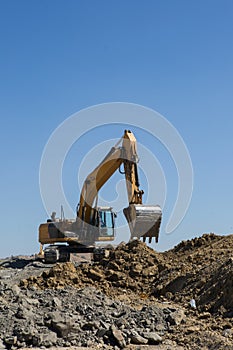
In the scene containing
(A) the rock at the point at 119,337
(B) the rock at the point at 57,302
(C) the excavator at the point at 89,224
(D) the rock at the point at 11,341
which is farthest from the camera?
(C) the excavator at the point at 89,224

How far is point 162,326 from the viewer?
10.9m

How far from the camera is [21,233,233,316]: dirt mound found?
12.6 m

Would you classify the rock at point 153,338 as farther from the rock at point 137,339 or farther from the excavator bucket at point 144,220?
the excavator bucket at point 144,220

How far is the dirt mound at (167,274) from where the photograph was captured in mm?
12633

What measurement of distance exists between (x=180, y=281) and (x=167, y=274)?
1.04 m

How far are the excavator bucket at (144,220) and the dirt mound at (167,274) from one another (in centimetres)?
39

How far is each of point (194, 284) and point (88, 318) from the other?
3573 millimetres

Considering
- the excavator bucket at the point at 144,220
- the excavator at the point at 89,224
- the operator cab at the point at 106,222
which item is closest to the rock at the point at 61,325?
the excavator bucket at the point at 144,220

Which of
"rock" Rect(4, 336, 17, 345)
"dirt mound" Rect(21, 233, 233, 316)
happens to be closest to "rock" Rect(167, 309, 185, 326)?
"dirt mound" Rect(21, 233, 233, 316)

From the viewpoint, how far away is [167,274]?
1552 centimetres

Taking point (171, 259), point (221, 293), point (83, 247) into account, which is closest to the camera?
point (221, 293)

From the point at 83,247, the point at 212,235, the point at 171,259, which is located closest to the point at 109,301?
the point at 171,259

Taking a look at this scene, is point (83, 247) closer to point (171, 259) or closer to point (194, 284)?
point (171, 259)

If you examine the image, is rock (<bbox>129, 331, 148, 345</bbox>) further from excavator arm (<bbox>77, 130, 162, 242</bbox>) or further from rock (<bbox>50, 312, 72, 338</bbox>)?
excavator arm (<bbox>77, 130, 162, 242</bbox>)
